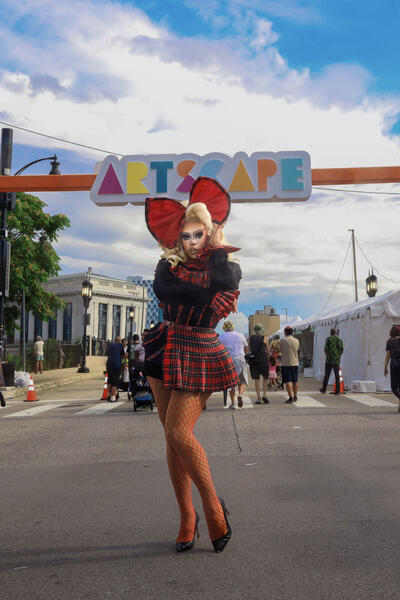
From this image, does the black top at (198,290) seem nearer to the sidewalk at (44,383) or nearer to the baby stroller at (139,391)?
the baby stroller at (139,391)

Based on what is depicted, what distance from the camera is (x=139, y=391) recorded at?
13.1m

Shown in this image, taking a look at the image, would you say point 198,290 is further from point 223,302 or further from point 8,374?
point 8,374

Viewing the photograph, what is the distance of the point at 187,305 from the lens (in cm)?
351

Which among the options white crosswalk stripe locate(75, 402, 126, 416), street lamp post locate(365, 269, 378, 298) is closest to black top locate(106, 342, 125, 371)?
white crosswalk stripe locate(75, 402, 126, 416)

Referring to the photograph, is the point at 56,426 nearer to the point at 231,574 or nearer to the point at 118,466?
the point at 118,466

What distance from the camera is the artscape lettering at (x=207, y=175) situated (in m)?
14.9

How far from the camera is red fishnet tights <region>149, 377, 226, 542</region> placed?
11.2 ft

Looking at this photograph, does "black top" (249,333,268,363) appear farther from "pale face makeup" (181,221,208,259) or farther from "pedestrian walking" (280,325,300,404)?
"pale face makeup" (181,221,208,259)

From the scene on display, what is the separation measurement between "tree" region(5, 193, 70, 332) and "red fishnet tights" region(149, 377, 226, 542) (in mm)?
23110

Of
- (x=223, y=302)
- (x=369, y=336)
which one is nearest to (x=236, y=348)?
(x=369, y=336)

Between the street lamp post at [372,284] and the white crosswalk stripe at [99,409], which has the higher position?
the street lamp post at [372,284]

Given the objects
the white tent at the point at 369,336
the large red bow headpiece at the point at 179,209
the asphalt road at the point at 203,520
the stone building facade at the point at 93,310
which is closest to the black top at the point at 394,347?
the asphalt road at the point at 203,520

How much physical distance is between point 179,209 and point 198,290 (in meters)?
0.63

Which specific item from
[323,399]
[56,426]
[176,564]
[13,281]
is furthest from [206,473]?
[13,281]
